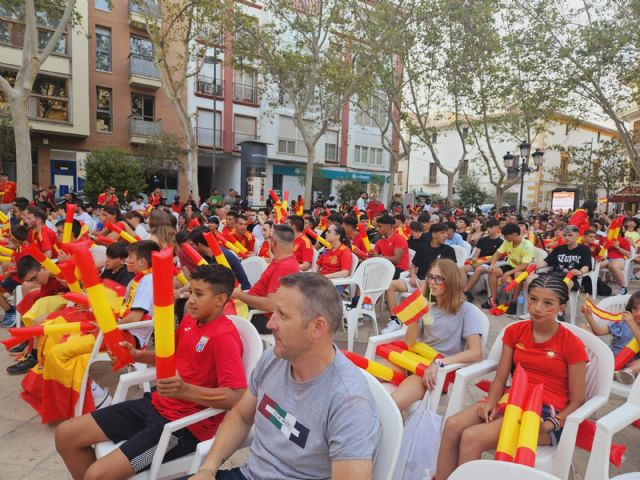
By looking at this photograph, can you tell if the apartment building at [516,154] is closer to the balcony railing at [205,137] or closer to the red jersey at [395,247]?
the balcony railing at [205,137]

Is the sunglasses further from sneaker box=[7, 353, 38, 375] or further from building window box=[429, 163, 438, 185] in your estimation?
building window box=[429, 163, 438, 185]

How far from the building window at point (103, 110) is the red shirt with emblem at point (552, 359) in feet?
68.6

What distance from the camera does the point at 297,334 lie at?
156 centimetres

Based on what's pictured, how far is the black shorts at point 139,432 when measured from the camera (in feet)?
6.28

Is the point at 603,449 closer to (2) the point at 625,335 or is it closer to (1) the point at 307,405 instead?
(1) the point at 307,405

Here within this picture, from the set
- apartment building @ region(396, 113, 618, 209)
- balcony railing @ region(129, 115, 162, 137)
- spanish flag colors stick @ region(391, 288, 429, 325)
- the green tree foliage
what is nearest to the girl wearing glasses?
spanish flag colors stick @ region(391, 288, 429, 325)

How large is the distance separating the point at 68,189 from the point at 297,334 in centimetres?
2058

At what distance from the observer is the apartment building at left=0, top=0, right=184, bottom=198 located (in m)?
17.6

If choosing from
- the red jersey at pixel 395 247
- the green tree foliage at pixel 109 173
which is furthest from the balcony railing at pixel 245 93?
the red jersey at pixel 395 247

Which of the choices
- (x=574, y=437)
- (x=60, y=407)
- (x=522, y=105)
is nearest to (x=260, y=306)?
(x=60, y=407)

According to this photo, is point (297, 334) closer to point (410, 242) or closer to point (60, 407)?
point (60, 407)

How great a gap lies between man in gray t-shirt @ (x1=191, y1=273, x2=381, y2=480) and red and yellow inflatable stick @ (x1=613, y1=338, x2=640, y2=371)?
2251 millimetres

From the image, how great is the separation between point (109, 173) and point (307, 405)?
17.0 m

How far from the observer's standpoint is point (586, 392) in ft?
8.09
